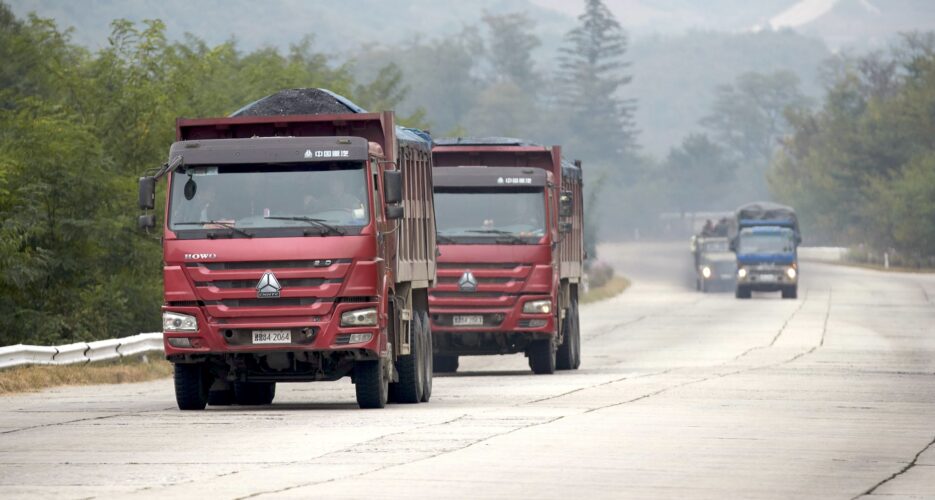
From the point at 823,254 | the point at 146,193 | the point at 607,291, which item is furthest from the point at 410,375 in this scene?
the point at 823,254

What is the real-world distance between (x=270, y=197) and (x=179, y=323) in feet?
5.11

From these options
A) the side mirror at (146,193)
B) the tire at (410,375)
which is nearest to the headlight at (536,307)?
the tire at (410,375)

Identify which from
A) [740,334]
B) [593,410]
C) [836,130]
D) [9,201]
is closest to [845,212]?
[836,130]

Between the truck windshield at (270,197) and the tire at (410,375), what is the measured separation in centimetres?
263

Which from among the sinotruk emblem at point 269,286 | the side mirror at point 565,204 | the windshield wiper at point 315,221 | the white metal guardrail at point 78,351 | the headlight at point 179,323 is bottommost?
the white metal guardrail at point 78,351

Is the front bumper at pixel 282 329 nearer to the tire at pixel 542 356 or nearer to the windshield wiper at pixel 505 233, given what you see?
the windshield wiper at pixel 505 233

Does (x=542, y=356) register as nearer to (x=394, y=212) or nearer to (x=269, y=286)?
(x=394, y=212)

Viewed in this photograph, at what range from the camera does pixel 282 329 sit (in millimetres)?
19125

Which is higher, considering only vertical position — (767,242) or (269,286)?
(269,286)

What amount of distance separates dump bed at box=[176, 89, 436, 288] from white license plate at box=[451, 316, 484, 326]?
158 inches

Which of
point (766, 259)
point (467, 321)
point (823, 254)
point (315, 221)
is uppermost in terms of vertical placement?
point (315, 221)

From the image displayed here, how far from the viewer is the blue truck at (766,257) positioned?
68.8m

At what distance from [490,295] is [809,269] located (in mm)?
75737

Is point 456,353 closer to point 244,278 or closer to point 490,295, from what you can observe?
point 490,295
